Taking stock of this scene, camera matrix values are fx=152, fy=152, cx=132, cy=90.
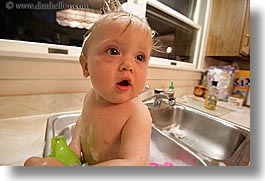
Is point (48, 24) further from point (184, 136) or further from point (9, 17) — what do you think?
point (184, 136)

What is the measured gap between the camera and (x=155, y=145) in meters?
0.61

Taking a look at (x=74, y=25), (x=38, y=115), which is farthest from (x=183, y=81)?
(x=38, y=115)

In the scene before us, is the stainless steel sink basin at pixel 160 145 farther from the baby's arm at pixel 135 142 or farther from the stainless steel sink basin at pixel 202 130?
the baby's arm at pixel 135 142

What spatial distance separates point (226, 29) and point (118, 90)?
1.21m

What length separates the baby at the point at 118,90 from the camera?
28cm

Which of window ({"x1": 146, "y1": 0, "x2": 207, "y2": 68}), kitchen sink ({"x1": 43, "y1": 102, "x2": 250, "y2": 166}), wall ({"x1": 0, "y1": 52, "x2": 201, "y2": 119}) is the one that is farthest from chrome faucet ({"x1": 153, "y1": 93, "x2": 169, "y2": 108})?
wall ({"x1": 0, "y1": 52, "x2": 201, "y2": 119})

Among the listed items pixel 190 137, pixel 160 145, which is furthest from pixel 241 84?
pixel 160 145

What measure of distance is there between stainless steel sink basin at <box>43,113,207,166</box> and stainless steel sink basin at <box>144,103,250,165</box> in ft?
Result: 0.19

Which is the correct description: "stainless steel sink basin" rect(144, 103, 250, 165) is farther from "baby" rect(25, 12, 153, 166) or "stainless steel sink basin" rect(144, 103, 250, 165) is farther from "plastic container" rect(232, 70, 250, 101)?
"plastic container" rect(232, 70, 250, 101)

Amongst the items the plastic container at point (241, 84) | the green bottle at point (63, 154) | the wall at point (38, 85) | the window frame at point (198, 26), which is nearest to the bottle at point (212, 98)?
the window frame at point (198, 26)

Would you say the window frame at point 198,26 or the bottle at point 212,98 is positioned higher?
the window frame at point 198,26

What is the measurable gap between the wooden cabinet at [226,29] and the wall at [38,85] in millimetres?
1069

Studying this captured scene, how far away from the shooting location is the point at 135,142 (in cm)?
27

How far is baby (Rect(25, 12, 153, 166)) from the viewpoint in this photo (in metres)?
0.28
